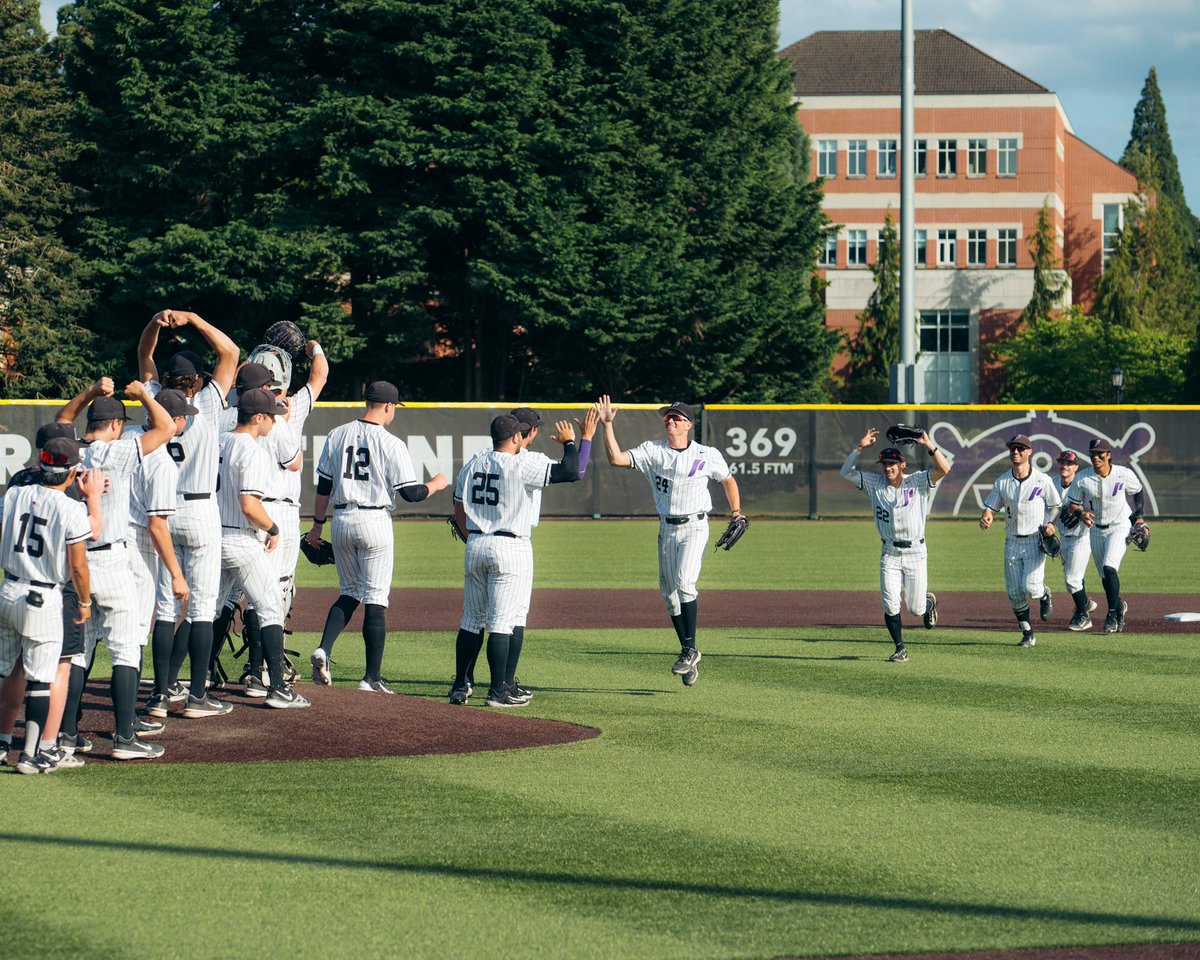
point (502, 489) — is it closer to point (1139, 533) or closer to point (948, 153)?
point (1139, 533)

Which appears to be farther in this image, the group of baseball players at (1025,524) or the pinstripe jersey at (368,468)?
the group of baseball players at (1025,524)

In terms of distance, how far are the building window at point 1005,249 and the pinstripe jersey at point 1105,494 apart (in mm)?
63094

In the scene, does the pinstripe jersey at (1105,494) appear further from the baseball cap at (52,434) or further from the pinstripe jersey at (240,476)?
the baseball cap at (52,434)

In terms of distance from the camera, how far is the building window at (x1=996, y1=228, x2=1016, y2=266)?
3019 inches

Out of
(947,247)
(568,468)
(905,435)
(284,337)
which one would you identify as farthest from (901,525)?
(947,247)

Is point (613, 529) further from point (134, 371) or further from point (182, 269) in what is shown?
point (134, 371)

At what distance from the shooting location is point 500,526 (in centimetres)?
1029

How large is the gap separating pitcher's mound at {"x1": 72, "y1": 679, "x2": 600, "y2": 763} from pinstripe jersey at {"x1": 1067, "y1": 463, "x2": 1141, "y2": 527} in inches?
337

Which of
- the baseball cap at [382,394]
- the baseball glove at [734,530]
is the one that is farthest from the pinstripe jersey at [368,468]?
the baseball glove at [734,530]

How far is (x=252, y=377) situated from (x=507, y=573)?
2082mm

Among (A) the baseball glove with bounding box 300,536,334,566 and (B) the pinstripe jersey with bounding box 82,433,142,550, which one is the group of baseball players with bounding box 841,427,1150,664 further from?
(B) the pinstripe jersey with bounding box 82,433,142,550

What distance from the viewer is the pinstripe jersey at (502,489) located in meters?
10.2

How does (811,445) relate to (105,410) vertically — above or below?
above

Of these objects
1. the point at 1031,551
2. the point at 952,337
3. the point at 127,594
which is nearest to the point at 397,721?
the point at 127,594
